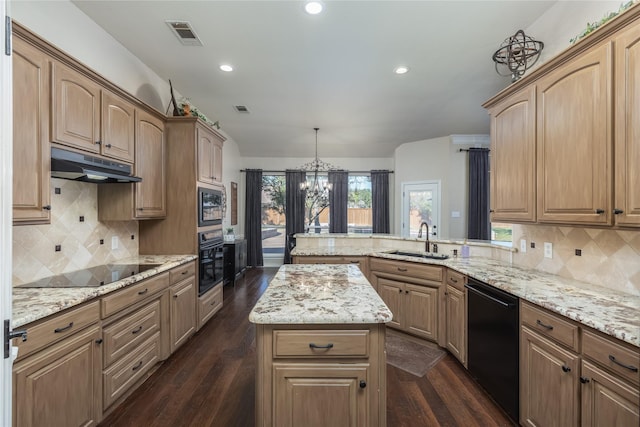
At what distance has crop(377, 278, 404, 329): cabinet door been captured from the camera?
3.10 m

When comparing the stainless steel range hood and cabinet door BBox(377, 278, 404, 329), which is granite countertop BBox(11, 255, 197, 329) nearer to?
the stainless steel range hood

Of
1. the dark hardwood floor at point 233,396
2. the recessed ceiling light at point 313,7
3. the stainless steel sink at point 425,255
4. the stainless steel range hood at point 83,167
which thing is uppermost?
the recessed ceiling light at point 313,7

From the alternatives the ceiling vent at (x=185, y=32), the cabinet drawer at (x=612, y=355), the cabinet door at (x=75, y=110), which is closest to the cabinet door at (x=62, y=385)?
the cabinet door at (x=75, y=110)

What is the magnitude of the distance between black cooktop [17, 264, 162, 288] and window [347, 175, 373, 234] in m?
5.24

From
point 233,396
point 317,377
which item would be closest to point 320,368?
point 317,377

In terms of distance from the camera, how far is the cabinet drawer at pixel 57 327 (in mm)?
1330

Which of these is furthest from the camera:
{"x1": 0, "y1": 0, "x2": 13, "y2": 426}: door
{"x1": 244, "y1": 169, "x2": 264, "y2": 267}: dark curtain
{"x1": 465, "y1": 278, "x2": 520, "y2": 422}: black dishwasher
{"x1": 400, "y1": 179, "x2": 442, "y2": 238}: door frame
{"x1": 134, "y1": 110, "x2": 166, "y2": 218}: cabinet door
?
{"x1": 244, "y1": 169, "x2": 264, "y2": 267}: dark curtain

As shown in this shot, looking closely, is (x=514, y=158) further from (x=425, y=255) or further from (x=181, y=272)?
(x=181, y=272)

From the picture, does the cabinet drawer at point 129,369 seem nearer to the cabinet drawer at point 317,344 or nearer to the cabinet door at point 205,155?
the cabinet drawer at point 317,344

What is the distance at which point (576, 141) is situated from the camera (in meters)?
1.65

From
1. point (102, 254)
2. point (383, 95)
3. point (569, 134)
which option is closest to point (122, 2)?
point (102, 254)

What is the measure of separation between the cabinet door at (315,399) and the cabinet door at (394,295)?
1.92m

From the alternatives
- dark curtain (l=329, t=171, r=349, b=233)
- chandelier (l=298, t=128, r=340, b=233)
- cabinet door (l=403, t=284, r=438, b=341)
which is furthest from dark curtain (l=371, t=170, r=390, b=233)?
cabinet door (l=403, t=284, r=438, b=341)

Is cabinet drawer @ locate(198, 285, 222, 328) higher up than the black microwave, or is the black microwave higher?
the black microwave
